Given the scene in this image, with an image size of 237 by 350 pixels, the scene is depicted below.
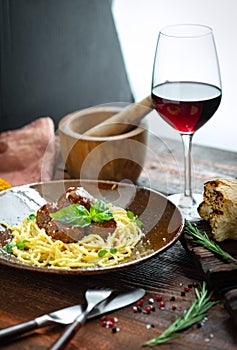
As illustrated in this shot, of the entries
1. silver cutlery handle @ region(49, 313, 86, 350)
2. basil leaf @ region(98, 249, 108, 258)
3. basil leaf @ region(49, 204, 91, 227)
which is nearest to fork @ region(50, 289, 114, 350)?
silver cutlery handle @ region(49, 313, 86, 350)

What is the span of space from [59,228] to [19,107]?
53.2 inches

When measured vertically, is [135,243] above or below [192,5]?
below

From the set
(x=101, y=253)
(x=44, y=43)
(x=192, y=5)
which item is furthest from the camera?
(x=192, y=5)

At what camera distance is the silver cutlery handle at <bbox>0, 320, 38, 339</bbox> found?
4.76 feet

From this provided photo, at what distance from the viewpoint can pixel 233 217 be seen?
177 centimetres

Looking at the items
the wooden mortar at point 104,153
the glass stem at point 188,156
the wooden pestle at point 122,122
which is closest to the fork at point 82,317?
the glass stem at point 188,156

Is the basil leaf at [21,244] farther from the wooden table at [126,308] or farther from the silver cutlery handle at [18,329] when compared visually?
the silver cutlery handle at [18,329]

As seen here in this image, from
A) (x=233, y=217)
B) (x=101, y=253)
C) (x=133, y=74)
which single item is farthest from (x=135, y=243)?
(x=133, y=74)

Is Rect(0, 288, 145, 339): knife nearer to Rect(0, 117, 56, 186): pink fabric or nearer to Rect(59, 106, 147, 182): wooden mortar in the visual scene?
Rect(59, 106, 147, 182): wooden mortar

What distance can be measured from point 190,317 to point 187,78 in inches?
33.9

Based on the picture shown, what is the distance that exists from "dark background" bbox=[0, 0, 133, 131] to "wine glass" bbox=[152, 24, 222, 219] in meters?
1.04

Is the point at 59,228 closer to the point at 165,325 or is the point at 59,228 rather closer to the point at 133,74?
the point at 165,325

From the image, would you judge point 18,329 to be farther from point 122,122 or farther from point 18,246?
point 122,122

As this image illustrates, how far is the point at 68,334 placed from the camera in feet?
4.68
